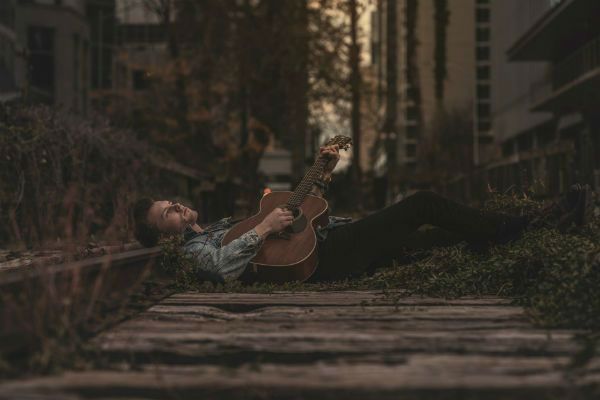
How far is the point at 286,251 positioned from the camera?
20.1ft

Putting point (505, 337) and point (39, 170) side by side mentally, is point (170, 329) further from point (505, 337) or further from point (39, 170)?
point (39, 170)

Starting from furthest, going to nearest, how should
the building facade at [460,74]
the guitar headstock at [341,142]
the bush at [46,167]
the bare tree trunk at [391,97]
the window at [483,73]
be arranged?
the window at [483,73] → the building facade at [460,74] → the bare tree trunk at [391,97] → the bush at [46,167] → the guitar headstock at [341,142]

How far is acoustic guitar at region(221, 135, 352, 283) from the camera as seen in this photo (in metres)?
6.09

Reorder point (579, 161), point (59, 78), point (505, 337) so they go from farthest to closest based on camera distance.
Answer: point (59, 78) < point (579, 161) < point (505, 337)

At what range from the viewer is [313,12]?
2400cm

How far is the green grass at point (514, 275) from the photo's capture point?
4.41 metres

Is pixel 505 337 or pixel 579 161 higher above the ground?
pixel 579 161

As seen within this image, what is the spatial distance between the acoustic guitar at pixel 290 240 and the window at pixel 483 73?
98080 mm

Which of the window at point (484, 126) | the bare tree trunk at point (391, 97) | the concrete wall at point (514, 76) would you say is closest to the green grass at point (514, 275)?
the bare tree trunk at point (391, 97)

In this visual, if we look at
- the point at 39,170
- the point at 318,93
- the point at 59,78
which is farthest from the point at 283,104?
the point at 59,78

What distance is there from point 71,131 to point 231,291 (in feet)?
18.9

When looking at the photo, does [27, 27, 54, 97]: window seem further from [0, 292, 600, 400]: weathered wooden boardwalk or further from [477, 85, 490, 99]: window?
[477, 85, 490, 99]: window

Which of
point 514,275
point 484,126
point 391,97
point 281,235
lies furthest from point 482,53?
point 514,275

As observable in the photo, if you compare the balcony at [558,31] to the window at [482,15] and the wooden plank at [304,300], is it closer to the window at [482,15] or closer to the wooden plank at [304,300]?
the wooden plank at [304,300]
